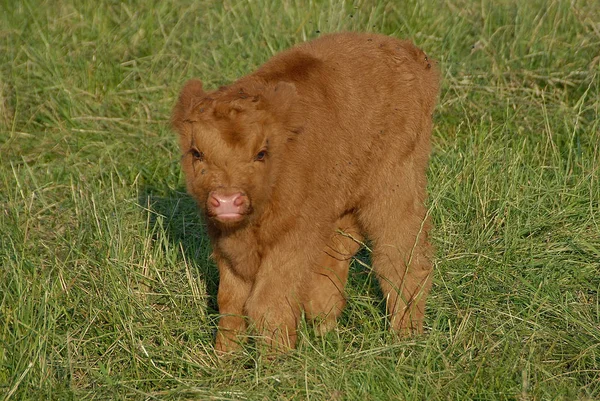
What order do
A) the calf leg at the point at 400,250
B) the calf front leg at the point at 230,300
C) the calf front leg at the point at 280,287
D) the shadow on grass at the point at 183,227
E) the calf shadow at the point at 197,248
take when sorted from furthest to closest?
the shadow on grass at the point at 183,227 < the calf shadow at the point at 197,248 < the calf leg at the point at 400,250 < the calf front leg at the point at 230,300 < the calf front leg at the point at 280,287

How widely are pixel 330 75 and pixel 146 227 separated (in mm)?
1740

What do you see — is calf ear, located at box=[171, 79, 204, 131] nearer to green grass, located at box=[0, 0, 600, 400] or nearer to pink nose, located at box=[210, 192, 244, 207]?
pink nose, located at box=[210, 192, 244, 207]

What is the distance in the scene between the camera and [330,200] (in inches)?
205

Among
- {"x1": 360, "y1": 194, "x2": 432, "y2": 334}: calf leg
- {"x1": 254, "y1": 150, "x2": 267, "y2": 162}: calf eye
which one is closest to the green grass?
{"x1": 360, "y1": 194, "x2": 432, "y2": 334}: calf leg

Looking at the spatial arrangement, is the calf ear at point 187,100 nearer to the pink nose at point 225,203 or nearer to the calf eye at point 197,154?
the calf eye at point 197,154

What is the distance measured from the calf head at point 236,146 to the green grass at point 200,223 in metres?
0.82

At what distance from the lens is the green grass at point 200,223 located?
4762 millimetres

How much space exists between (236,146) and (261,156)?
176mm

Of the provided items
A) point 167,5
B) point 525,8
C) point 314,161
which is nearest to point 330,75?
point 314,161

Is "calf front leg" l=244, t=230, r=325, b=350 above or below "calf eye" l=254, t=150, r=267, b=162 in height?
below

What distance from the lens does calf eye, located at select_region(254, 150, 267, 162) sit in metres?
4.85

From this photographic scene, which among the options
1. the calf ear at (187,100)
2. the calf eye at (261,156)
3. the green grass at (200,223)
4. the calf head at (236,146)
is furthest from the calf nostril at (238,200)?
the green grass at (200,223)

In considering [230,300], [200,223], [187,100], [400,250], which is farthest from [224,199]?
[200,223]

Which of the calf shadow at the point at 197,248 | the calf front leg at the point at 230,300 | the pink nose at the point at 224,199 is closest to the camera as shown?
the pink nose at the point at 224,199
